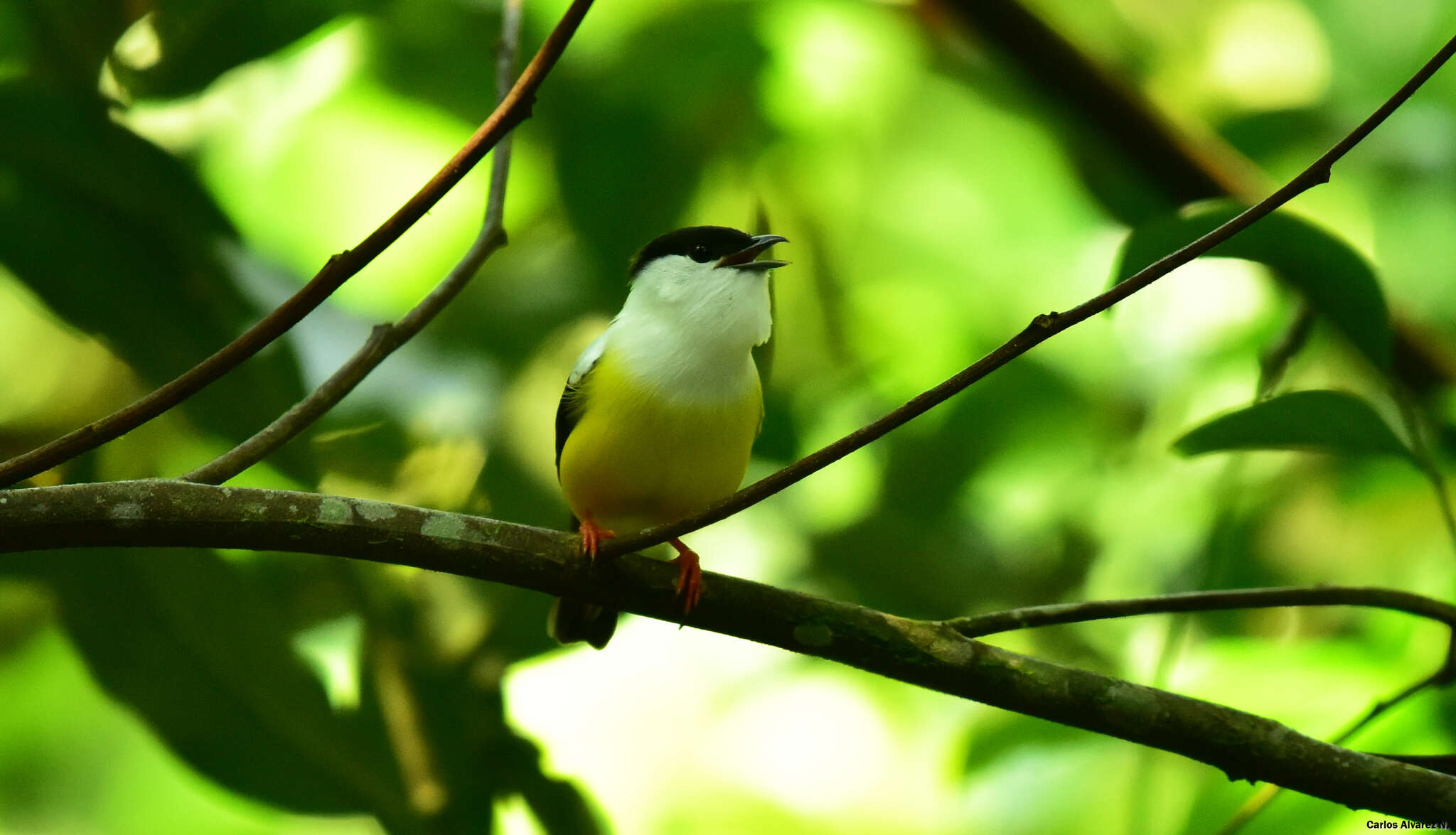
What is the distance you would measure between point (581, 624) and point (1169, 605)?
4.21ft

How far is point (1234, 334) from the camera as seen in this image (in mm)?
3033

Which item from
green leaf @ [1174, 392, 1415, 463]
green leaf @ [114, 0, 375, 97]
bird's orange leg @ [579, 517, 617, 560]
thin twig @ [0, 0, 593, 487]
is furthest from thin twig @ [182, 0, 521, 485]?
green leaf @ [1174, 392, 1415, 463]

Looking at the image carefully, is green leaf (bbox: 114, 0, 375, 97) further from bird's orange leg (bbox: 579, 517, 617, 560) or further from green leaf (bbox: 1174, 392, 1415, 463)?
green leaf (bbox: 1174, 392, 1415, 463)

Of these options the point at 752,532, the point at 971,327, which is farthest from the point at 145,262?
the point at 971,327

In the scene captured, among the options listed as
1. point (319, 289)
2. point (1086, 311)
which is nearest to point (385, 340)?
point (319, 289)

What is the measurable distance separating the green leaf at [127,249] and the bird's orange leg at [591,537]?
0.73 m

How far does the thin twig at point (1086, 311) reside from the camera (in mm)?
1194

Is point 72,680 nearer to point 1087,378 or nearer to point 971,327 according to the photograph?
point 971,327

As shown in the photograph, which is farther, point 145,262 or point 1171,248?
point 145,262

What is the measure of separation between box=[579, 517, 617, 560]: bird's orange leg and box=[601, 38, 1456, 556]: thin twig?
31cm

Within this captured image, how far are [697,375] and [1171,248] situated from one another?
0.84 metres

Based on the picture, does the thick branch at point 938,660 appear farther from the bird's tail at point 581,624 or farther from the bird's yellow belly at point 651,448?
the bird's tail at point 581,624

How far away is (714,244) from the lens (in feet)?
8.41

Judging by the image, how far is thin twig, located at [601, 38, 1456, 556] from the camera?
3.92 feet
